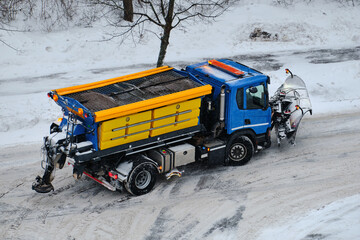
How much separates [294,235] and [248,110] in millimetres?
3563

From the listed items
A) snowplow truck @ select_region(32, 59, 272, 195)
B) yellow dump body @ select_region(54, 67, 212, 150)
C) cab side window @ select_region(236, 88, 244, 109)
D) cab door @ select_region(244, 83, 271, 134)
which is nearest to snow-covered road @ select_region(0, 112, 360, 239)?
snowplow truck @ select_region(32, 59, 272, 195)

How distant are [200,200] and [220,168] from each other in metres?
1.69

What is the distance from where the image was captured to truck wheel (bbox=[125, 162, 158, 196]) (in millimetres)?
10734

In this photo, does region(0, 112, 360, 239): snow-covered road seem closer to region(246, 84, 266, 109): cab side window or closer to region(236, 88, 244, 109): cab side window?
region(246, 84, 266, 109): cab side window

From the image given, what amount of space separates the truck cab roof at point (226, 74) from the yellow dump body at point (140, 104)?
507 mm

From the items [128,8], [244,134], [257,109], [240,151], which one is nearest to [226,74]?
[257,109]

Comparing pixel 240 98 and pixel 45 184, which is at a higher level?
pixel 240 98

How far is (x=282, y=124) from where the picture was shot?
519 inches

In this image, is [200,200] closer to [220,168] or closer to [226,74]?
[220,168]

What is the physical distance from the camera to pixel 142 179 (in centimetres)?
1106

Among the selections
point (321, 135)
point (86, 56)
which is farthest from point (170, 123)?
point (86, 56)

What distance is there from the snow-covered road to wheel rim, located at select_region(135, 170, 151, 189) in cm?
27

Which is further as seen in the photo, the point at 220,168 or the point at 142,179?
the point at 220,168

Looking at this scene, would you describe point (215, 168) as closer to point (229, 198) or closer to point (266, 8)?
point (229, 198)
